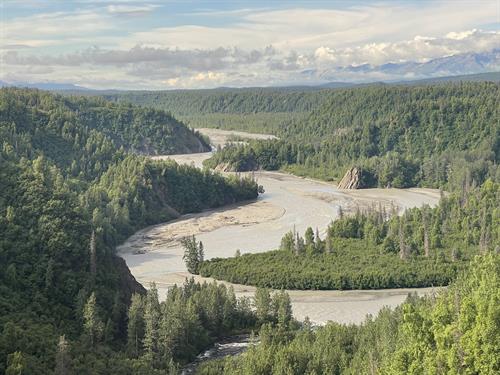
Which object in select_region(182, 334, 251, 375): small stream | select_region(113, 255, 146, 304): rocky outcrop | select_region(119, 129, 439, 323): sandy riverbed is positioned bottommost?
select_region(119, 129, 439, 323): sandy riverbed

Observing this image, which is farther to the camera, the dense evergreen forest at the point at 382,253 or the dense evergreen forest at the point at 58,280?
the dense evergreen forest at the point at 382,253

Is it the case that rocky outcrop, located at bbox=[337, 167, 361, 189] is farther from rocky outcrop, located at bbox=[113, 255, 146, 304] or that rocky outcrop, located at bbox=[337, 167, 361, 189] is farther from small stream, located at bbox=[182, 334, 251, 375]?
small stream, located at bbox=[182, 334, 251, 375]

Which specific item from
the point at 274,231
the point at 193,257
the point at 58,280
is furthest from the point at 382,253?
the point at 58,280

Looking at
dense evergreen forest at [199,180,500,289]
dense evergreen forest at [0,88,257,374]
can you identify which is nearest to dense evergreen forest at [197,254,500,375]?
dense evergreen forest at [0,88,257,374]

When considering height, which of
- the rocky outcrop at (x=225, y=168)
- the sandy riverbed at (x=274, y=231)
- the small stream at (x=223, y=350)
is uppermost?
the rocky outcrop at (x=225, y=168)

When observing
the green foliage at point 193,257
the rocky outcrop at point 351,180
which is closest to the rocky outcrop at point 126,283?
the green foliage at point 193,257

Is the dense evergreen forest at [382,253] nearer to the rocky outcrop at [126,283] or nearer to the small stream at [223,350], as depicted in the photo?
the small stream at [223,350]
